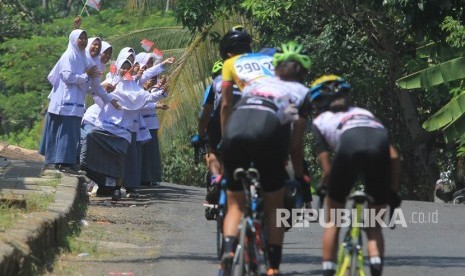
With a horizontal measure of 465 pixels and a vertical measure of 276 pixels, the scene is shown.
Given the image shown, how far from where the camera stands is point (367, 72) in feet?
94.3

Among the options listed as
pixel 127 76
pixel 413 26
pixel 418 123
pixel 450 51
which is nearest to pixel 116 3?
pixel 418 123

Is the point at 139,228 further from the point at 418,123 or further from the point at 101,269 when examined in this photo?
the point at 418,123

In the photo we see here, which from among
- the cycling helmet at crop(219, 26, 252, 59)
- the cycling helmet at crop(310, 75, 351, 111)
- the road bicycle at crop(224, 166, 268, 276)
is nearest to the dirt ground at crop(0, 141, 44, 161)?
the cycling helmet at crop(219, 26, 252, 59)

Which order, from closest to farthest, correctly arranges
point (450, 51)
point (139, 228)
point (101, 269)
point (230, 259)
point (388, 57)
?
point (230, 259) → point (101, 269) → point (139, 228) → point (450, 51) → point (388, 57)

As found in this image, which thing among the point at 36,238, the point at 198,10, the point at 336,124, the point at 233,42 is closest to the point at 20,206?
the point at 36,238

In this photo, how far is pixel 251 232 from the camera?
8359mm

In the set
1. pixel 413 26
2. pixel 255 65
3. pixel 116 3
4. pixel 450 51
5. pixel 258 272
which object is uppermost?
pixel 116 3

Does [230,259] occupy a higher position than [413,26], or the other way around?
[413,26]

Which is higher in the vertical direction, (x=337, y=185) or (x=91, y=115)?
(x=91, y=115)

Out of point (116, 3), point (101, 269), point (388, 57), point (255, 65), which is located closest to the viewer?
point (255, 65)

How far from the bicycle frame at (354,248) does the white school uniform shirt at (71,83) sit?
8.42 metres

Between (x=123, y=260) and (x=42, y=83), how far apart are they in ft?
103

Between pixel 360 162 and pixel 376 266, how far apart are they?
71 centimetres

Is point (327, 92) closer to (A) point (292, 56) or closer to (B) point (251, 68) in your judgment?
(A) point (292, 56)
